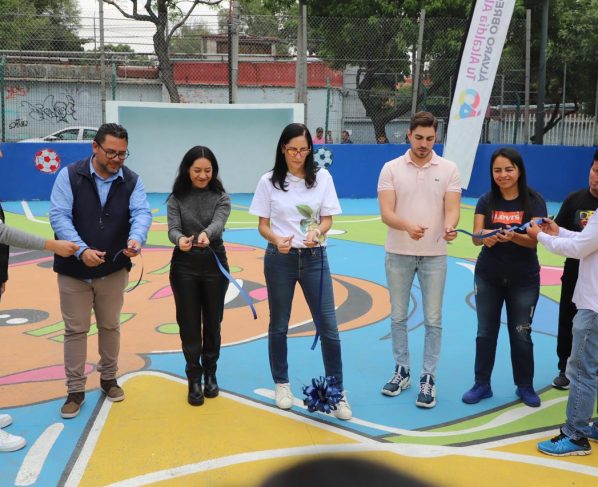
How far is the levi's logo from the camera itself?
4.18m

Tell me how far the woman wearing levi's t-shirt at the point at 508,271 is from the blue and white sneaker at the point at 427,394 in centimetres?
25

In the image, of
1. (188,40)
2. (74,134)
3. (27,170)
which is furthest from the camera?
(188,40)

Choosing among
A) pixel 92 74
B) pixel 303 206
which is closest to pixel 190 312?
pixel 303 206

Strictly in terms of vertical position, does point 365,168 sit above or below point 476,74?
below

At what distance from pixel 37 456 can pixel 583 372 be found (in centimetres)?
297

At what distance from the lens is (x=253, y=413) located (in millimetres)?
4125

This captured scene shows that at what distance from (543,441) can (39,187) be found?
12916mm

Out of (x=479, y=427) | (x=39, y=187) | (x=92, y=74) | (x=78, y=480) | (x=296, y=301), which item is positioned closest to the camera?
(x=78, y=480)

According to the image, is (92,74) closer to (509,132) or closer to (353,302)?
(509,132)

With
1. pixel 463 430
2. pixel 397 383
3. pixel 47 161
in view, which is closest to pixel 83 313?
pixel 397 383

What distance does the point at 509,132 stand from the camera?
1800 centimetres

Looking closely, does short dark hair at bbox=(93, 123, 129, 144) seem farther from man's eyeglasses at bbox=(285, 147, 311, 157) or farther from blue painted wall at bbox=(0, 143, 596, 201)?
blue painted wall at bbox=(0, 143, 596, 201)

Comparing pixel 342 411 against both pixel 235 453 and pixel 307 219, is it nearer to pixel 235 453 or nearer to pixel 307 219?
pixel 235 453

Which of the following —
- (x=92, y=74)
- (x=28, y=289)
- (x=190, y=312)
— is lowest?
(x=28, y=289)
